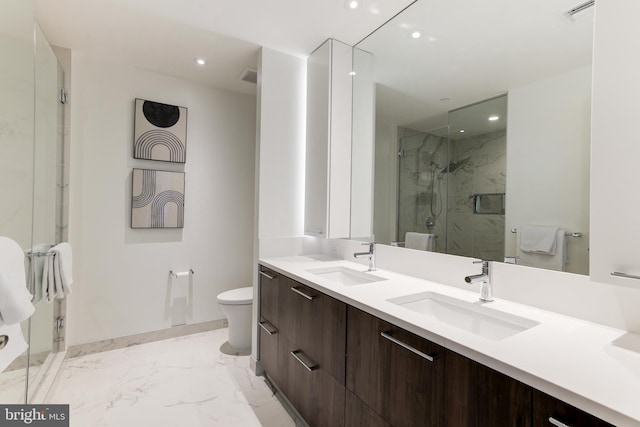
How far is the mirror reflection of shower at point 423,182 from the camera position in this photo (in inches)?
65.1

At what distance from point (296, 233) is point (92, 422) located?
1701mm

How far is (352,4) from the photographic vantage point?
70.3 inches

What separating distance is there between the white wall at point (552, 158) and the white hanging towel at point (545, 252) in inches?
0.9

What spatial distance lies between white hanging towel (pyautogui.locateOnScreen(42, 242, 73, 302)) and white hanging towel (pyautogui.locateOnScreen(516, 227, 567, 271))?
254 cm

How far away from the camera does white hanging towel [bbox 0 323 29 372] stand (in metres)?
1.17

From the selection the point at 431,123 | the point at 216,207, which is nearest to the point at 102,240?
the point at 216,207

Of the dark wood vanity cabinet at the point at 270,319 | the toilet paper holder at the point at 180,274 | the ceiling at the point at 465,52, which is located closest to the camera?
the ceiling at the point at 465,52

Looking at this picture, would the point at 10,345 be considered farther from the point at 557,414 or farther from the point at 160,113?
the point at 160,113

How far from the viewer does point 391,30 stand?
1957mm

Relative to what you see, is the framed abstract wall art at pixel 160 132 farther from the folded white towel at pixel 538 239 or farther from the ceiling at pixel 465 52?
the folded white towel at pixel 538 239

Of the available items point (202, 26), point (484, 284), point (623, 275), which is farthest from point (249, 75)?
point (623, 275)

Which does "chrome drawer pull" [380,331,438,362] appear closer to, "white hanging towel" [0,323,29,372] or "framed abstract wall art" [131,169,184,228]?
"white hanging towel" [0,323,29,372]

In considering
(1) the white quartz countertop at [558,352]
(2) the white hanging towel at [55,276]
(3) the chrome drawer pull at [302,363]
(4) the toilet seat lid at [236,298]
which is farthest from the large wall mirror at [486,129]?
(2) the white hanging towel at [55,276]

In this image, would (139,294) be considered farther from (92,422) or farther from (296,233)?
(296,233)
